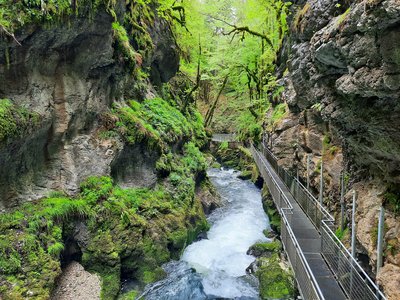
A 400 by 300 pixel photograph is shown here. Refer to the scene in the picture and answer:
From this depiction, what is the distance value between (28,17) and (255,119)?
24.5 metres

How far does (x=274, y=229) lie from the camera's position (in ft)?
54.2

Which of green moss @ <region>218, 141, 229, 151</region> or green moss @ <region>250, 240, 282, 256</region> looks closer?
green moss @ <region>250, 240, 282, 256</region>

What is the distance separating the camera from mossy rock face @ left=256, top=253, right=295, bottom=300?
34.5 feet

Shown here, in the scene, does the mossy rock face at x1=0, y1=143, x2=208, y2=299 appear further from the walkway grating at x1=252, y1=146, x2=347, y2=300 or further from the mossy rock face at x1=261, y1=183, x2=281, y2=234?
the walkway grating at x1=252, y1=146, x2=347, y2=300

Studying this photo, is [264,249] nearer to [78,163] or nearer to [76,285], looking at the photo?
[76,285]

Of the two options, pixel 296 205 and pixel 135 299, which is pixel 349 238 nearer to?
pixel 296 205

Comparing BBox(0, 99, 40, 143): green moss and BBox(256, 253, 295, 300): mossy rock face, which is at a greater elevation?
BBox(0, 99, 40, 143): green moss

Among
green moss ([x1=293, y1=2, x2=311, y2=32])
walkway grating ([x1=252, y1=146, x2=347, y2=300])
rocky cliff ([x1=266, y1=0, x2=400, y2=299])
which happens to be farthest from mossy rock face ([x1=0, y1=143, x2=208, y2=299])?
green moss ([x1=293, y1=2, x2=311, y2=32])

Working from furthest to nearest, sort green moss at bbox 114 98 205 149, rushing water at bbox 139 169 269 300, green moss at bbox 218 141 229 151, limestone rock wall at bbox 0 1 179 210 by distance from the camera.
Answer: green moss at bbox 218 141 229 151, green moss at bbox 114 98 205 149, rushing water at bbox 139 169 269 300, limestone rock wall at bbox 0 1 179 210

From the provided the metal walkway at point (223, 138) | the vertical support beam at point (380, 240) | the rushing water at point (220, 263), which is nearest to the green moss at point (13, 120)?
the rushing water at point (220, 263)

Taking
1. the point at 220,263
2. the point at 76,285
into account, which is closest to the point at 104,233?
the point at 76,285

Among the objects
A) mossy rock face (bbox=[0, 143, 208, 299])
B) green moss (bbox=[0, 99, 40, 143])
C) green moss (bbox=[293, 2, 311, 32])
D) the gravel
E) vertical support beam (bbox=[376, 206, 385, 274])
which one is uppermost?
green moss (bbox=[293, 2, 311, 32])

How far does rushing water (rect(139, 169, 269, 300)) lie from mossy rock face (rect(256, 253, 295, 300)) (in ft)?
1.43

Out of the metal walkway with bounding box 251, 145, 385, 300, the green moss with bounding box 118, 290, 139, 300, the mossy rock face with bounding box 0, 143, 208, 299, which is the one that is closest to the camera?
the metal walkway with bounding box 251, 145, 385, 300
